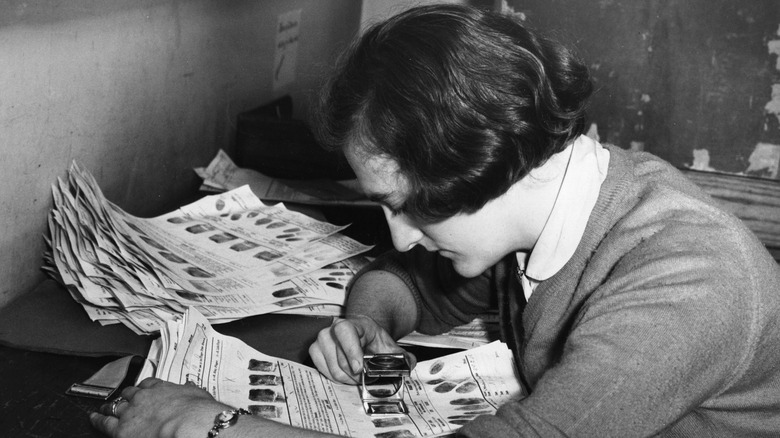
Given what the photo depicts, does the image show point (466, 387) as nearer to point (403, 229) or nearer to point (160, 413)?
point (403, 229)

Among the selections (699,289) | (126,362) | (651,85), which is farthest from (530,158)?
(651,85)

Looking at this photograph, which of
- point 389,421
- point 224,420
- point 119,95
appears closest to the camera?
point 224,420

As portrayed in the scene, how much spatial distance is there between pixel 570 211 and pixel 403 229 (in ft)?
0.70

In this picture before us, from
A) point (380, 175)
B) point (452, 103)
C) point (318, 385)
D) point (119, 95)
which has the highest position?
point (452, 103)

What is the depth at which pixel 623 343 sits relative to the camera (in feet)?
2.48

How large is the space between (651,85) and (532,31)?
95 cm

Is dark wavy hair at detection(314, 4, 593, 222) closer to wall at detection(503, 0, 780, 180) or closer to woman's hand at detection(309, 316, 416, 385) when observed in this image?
woman's hand at detection(309, 316, 416, 385)

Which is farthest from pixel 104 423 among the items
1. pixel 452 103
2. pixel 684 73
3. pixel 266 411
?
pixel 684 73

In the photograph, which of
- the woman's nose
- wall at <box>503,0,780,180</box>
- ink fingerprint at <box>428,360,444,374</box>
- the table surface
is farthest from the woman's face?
wall at <box>503,0,780,180</box>

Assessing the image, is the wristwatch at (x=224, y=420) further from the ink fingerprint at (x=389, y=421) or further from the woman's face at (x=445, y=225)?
the woman's face at (x=445, y=225)

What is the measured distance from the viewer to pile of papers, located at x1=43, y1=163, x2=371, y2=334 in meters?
1.14

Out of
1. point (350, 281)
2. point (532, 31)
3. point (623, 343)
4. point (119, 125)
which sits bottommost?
point (350, 281)

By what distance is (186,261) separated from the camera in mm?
1269

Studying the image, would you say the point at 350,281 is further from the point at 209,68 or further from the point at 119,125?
the point at 209,68
